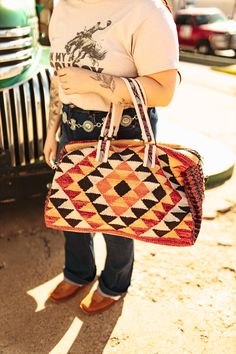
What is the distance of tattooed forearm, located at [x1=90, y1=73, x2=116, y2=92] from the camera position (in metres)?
1.58

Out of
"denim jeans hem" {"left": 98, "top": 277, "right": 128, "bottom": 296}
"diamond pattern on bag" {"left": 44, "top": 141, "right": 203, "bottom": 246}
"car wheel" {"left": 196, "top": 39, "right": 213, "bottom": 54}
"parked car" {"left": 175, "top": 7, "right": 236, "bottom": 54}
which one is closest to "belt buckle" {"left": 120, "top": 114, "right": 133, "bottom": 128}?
"diamond pattern on bag" {"left": 44, "top": 141, "right": 203, "bottom": 246}

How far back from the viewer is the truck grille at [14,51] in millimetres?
2521

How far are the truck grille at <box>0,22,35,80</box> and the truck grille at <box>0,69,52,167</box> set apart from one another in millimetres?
101

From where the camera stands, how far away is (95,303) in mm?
2242

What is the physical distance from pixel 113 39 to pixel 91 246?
119 cm

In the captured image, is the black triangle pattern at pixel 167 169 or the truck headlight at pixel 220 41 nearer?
the black triangle pattern at pixel 167 169

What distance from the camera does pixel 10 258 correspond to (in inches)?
105

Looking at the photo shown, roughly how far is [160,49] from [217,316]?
152 centimetres

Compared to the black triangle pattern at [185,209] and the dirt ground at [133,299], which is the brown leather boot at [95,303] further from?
the black triangle pattern at [185,209]

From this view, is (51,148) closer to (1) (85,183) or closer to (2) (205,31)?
(1) (85,183)

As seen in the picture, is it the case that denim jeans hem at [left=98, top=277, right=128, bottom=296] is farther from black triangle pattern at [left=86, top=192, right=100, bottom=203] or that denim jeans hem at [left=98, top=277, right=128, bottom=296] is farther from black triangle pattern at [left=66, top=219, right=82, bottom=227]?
black triangle pattern at [left=86, top=192, right=100, bottom=203]

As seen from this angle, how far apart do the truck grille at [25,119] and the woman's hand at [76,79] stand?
1023mm

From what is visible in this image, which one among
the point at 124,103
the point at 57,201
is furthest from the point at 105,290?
the point at 124,103

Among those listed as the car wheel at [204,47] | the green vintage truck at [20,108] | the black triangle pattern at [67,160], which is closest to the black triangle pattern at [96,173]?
the black triangle pattern at [67,160]
